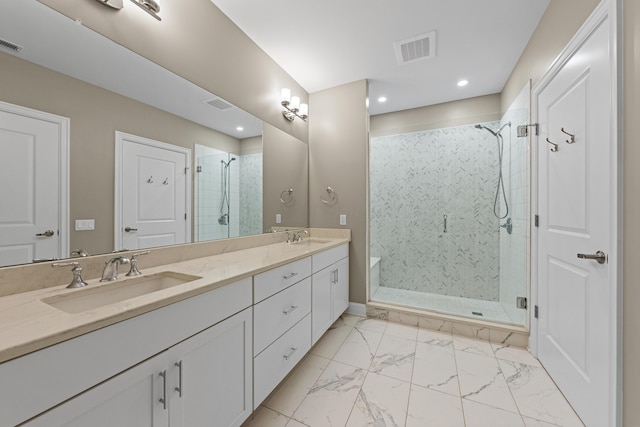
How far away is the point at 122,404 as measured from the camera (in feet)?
2.43

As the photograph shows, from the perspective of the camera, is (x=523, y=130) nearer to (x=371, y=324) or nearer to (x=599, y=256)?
(x=599, y=256)

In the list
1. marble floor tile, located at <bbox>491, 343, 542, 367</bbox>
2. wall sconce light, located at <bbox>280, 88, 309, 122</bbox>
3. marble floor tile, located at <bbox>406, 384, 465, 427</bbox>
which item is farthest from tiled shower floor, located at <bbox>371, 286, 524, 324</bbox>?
wall sconce light, located at <bbox>280, 88, 309, 122</bbox>

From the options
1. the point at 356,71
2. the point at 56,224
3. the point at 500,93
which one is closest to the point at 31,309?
the point at 56,224

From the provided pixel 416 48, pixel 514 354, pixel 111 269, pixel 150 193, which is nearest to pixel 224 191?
pixel 150 193

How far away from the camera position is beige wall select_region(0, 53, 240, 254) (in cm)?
94

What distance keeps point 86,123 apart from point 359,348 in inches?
88.0

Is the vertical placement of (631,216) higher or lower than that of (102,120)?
lower

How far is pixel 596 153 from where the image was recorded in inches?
47.8

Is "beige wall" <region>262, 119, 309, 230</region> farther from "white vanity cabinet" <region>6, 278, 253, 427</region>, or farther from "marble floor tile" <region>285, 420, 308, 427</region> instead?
"marble floor tile" <region>285, 420, 308, 427</region>

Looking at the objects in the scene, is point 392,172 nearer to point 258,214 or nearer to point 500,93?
point 500,93

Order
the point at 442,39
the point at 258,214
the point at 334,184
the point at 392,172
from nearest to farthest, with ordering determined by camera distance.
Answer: the point at 442,39 < the point at 258,214 < the point at 334,184 < the point at 392,172

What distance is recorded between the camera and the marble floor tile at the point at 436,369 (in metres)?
1.59

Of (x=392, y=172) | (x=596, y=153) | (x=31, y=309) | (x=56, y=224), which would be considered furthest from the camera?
(x=392, y=172)

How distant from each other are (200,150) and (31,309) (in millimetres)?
1150
